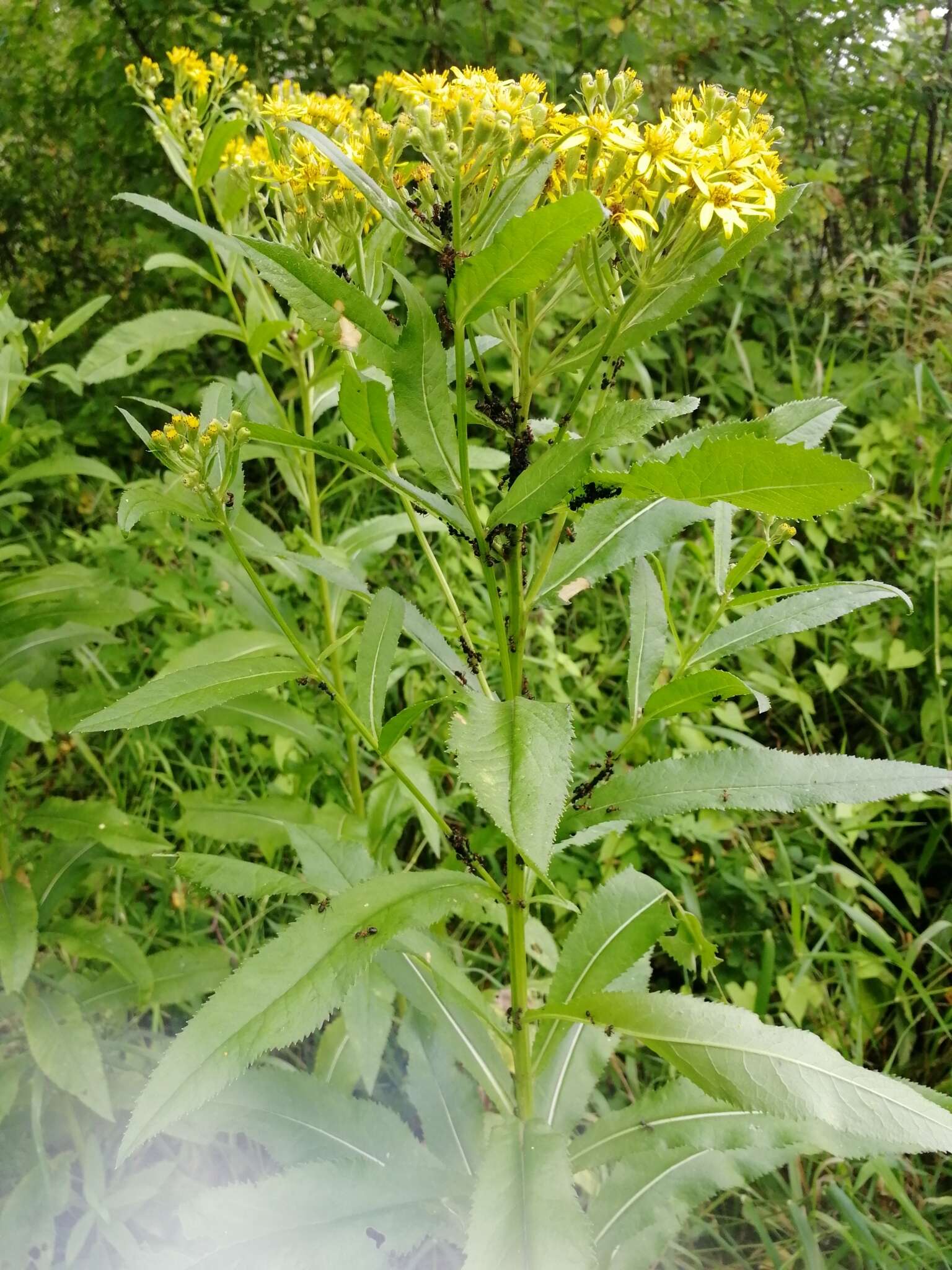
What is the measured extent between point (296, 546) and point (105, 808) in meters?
0.84

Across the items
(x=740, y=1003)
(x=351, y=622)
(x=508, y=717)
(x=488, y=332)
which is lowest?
(x=740, y=1003)

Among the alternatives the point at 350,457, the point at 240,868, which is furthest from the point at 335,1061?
the point at 350,457

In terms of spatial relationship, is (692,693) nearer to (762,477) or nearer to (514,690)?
(514,690)

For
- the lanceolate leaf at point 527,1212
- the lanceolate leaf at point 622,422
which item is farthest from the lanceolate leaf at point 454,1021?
the lanceolate leaf at point 622,422

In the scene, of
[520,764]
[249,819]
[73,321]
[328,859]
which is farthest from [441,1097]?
[73,321]

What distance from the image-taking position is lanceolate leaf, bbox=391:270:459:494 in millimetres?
890

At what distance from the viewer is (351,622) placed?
2.70 meters

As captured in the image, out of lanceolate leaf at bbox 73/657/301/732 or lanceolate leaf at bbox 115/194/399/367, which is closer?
lanceolate leaf at bbox 115/194/399/367

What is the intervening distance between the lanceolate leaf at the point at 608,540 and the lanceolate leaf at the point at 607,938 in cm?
41

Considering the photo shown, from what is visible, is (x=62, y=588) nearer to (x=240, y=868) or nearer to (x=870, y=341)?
(x=240, y=868)

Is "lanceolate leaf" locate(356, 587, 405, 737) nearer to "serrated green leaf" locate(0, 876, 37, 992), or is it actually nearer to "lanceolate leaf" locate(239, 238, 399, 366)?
"lanceolate leaf" locate(239, 238, 399, 366)

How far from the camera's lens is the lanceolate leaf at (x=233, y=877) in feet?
4.33

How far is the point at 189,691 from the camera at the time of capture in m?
1.03

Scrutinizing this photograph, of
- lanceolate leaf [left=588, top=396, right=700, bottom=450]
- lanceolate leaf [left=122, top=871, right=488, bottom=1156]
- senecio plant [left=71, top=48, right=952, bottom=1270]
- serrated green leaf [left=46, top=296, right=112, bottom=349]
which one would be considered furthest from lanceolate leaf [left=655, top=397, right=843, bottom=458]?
serrated green leaf [left=46, top=296, right=112, bottom=349]
